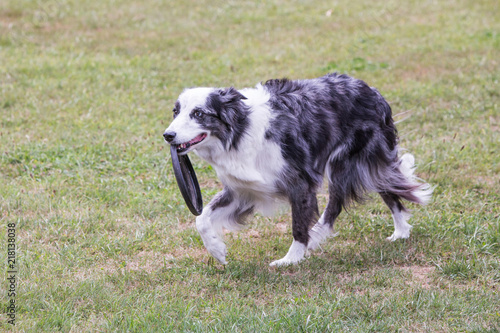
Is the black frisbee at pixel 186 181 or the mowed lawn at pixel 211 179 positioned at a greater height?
the black frisbee at pixel 186 181

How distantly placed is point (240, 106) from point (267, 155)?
0.42 metres

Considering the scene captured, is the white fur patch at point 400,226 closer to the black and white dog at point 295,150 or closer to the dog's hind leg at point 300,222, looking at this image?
the black and white dog at point 295,150

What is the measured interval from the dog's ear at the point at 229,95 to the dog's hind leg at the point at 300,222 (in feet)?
2.90

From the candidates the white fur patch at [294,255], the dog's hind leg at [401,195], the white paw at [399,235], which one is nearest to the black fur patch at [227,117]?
the white fur patch at [294,255]

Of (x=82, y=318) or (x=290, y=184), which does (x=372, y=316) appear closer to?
(x=290, y=184)

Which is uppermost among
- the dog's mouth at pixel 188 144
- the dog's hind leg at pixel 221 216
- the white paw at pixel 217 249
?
the dog's mouth at pixel 188 144

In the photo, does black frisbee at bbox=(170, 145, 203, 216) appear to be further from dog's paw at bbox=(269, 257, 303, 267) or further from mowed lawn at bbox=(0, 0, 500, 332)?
dog's paw at bbox=(269, 257, 303, 267)

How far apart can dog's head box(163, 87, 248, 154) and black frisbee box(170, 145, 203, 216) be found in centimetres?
14

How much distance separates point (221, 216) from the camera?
4672 mm

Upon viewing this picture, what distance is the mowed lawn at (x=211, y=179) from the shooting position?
12.8 feet

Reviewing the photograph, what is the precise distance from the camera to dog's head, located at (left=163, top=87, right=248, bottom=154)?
13.4 ft

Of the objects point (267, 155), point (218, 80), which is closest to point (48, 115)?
point (218, 80)

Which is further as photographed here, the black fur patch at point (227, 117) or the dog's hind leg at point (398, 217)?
Result: the dog's hind leg at point (398, 217)

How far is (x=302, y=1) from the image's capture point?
44.5 ft
